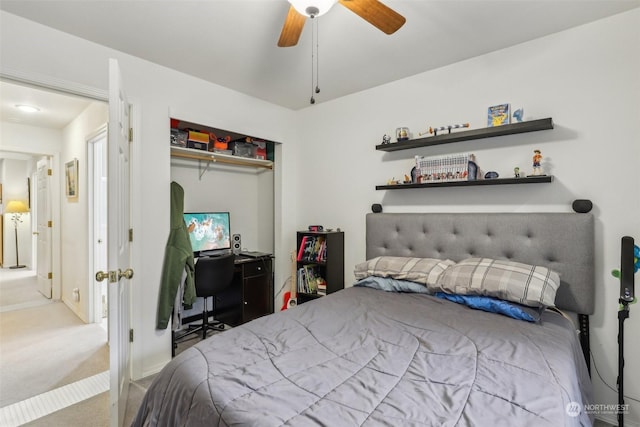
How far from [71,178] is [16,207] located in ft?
12.6

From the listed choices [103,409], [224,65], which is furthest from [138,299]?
[224,65]

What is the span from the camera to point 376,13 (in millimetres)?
1508

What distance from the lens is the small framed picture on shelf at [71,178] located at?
12.8 feet

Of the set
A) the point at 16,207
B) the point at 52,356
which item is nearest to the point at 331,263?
→ the point at 52,356

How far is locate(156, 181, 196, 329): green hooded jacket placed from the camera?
2.59 metres

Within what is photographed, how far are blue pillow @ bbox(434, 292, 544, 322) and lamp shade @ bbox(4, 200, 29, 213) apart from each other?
8.29 m

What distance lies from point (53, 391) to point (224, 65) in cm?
281

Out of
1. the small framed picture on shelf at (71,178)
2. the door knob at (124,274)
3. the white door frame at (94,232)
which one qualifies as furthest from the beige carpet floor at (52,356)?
the small framed picture on shelf at (71,178)

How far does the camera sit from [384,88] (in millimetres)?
2986

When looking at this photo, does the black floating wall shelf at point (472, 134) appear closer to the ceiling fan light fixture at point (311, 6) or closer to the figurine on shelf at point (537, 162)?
the figurine on shelf at point (537, 162)

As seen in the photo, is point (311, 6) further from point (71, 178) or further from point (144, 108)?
point (71, 178)

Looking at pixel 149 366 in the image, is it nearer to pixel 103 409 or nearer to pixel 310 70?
pixel 103 409

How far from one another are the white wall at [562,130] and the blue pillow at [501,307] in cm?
63

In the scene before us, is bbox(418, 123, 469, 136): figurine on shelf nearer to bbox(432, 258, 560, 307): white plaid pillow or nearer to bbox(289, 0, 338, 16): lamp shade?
bbox(432, 258, 560, 307): white plaid pillow
